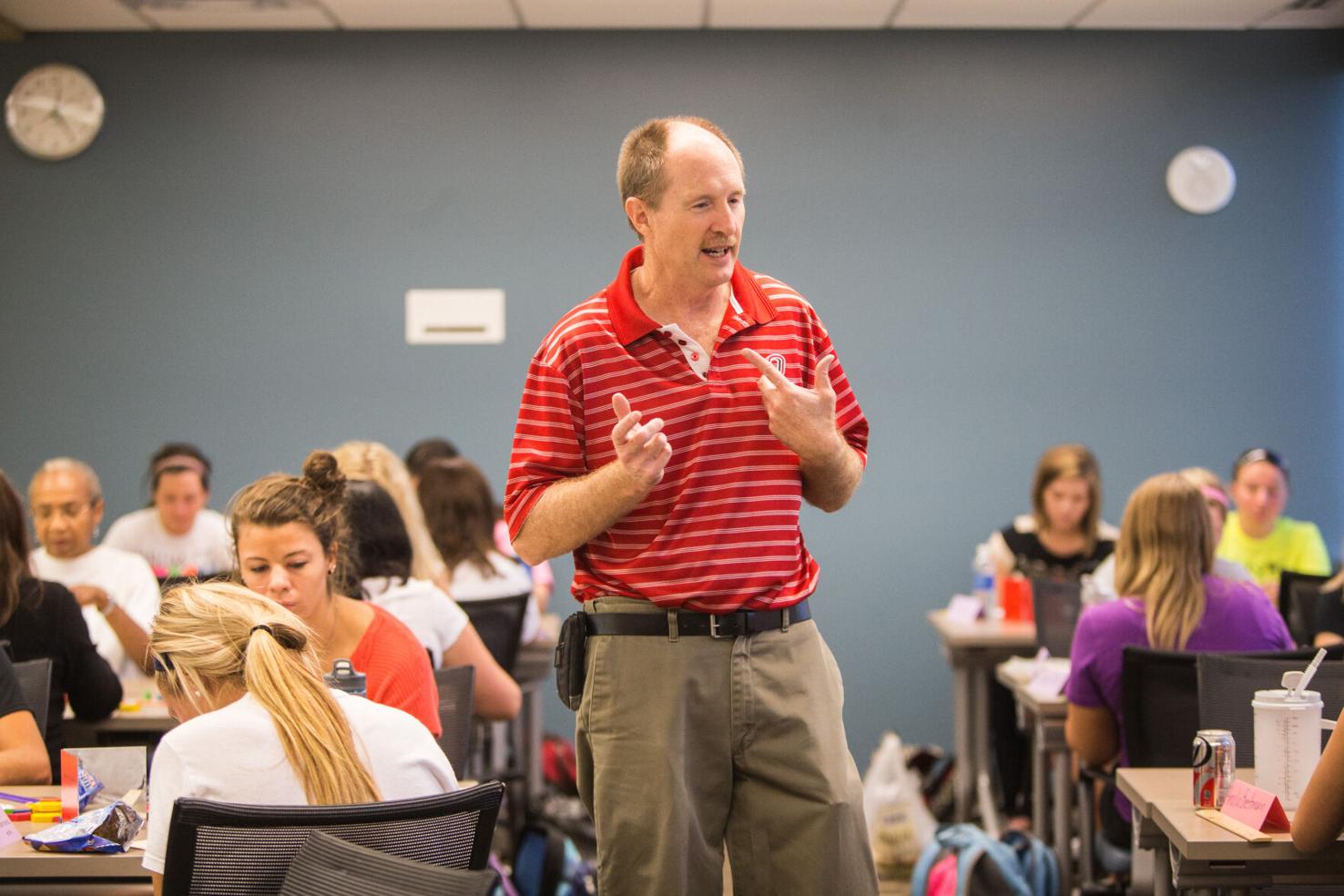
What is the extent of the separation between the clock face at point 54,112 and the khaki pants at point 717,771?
5557 millimetres

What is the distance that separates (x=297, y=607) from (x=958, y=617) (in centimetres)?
332

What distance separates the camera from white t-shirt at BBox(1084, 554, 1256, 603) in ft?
13.0

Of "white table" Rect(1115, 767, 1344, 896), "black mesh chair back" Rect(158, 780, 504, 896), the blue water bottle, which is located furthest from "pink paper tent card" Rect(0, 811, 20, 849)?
"white table" Rect(1115, 767, 1344, 896)

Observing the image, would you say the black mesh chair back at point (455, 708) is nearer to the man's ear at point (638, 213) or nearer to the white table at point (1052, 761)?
the man's ear at point (638, 213)

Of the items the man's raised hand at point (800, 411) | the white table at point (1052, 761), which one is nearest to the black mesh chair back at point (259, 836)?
the man's raised hand at point (800, 411)

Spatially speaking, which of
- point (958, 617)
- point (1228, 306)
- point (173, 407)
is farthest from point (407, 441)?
point (1228, 306)

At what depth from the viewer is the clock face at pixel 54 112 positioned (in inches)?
257

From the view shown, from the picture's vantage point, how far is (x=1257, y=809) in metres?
2.17

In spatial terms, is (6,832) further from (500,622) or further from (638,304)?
(500,622)

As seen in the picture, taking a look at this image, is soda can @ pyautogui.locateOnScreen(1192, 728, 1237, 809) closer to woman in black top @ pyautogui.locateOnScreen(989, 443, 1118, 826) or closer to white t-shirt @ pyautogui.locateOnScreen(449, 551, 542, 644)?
white t-shirt @ pyautogui.locateOnScreen(449, 551, 542, 644)

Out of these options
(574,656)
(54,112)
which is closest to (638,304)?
(574,656)

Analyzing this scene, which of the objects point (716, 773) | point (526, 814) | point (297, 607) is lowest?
point (526, 814)

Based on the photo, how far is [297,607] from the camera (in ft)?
8.78

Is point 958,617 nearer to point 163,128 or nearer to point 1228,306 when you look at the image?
point 1228,306
